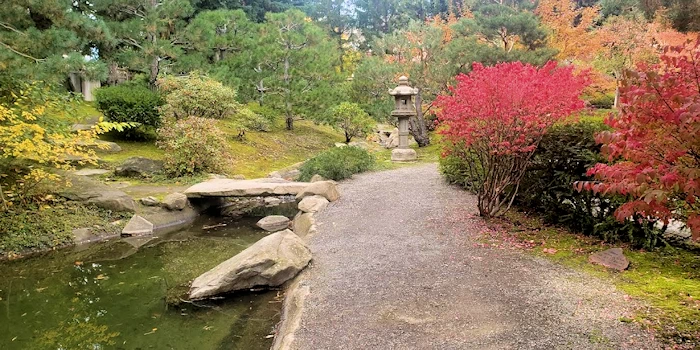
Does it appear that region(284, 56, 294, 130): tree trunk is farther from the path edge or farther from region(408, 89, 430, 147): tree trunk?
the path edge

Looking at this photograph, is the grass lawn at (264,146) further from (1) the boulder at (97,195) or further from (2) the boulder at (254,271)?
(2) the boulder at (254,271)

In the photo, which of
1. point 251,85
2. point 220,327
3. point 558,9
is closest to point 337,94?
point 251,85

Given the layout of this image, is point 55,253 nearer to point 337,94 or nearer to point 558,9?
point 337,94

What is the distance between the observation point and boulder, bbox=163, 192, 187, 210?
27.5 ft

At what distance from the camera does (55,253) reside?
653cm

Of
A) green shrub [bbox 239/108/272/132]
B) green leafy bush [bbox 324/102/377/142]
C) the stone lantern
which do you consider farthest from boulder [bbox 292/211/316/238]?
green leafy bush [bbox 324/102/377/142]

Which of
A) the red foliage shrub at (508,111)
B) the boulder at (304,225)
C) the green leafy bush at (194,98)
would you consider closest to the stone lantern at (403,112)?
the green leafy bush at (194,98)

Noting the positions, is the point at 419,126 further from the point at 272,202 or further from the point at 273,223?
the point at 273,223

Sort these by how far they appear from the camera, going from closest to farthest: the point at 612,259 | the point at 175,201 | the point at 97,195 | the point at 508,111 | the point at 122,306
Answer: the point at 612,259 < the point at 122,306 < the point at 508,111 < the point at 97,195 < the point at 175,201

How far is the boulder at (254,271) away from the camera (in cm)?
487

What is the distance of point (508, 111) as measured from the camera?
5664 millimetres

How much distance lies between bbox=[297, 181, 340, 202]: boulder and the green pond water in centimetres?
216

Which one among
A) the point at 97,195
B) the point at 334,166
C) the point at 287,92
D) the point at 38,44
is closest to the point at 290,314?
the point at 97,195

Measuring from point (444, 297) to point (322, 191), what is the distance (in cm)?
481
